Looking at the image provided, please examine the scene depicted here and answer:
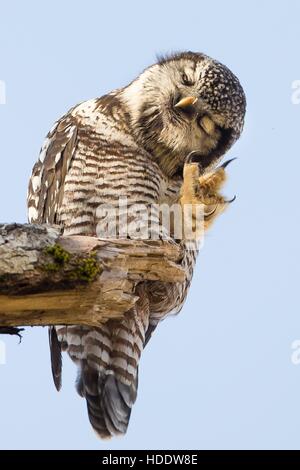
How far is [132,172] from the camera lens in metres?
4.96

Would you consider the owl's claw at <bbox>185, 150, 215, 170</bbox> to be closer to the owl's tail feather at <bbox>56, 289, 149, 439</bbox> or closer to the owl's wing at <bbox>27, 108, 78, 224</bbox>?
the owl's wing at <bbox>27, 108, 78, 224</bbox>

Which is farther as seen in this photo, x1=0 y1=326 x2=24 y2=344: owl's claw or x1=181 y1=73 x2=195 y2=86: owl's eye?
x1=181 y1=73 x2=195 y2=86: owl's eye

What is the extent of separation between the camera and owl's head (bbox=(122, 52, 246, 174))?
5.04m

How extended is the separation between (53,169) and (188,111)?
2.86 feet

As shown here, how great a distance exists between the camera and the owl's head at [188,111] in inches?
198

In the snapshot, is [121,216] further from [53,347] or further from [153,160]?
[53,347]

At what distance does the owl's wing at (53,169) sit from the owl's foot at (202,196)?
739mm

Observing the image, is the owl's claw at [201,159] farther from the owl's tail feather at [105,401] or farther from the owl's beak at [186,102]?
the owl's tail feather at [105,401]

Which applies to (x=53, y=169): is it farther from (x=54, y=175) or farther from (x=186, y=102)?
(x=186, y=102)

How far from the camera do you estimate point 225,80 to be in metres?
5.09

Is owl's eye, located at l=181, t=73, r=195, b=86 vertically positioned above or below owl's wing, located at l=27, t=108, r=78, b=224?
above

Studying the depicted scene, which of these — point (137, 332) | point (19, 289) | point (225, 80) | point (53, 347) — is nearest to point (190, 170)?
point (225, 80)

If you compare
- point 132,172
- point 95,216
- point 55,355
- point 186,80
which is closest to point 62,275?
point 95,216

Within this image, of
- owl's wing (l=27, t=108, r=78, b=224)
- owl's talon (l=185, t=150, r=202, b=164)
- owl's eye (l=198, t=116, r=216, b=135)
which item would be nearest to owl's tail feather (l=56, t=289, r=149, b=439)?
owl's wing (l=27, t=108, r=78, b=224)
